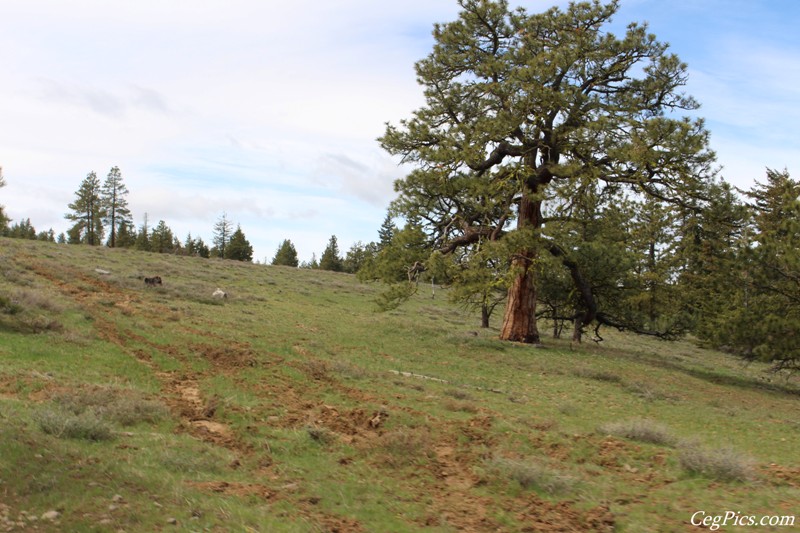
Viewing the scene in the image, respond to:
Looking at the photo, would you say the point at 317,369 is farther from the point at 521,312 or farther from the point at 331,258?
the point at 331,258

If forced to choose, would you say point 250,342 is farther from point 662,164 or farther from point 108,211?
point 108,211

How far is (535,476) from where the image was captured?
6.93 meters

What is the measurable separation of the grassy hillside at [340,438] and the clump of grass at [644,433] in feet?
0.12

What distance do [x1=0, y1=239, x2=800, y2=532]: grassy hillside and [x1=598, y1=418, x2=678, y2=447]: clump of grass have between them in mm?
36

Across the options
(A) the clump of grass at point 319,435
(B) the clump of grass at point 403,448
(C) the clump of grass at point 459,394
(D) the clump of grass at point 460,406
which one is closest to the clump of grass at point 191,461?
(A) the clump of grass at point 319,435

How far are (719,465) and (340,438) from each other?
192 inches

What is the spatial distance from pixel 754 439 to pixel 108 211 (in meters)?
74.7

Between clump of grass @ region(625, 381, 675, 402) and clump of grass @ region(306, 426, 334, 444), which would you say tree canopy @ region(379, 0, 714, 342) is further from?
clump of grass @ region(306, 426, 334, 444)

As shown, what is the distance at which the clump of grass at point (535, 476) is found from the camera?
6.76m

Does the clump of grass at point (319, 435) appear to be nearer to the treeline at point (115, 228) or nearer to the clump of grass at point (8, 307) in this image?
the clump of grass at point (8, 307)

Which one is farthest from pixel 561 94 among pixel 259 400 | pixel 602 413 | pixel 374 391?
pixel 259 400

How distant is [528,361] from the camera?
18391 mm

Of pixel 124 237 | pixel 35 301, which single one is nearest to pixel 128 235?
pixel 124 237

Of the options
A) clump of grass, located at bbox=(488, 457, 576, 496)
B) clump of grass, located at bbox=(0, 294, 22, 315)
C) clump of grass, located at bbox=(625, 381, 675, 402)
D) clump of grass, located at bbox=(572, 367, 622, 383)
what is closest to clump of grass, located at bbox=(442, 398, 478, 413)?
clump of grass, located at bbox=(488, 457, 576, 496)
